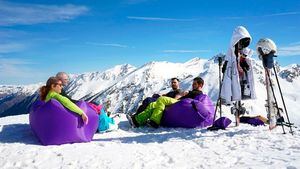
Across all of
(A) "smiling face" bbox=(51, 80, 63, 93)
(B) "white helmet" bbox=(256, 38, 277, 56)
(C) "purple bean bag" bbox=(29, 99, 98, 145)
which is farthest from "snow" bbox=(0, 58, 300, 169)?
(B) "white helmet" bbox=(256, 38, 277, 56)

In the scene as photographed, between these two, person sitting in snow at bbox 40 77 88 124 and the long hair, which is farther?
the long hair

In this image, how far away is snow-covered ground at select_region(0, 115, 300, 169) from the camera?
291 inches

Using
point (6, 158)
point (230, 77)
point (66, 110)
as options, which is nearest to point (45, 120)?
point (66, 110)

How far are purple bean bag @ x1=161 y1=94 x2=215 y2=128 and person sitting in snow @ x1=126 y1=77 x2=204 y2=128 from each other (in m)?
0.29

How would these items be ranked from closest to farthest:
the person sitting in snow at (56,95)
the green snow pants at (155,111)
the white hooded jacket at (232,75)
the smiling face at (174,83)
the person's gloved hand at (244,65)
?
the person sitting in snow at (56,95), the white hooded jacket at (232,75), the person's gloved hand at (244,65), the green snow pants at (155,111), the smiling face at (174,83)

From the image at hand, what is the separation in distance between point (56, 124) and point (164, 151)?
288 cm

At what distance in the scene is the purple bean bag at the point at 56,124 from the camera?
30.6 feet

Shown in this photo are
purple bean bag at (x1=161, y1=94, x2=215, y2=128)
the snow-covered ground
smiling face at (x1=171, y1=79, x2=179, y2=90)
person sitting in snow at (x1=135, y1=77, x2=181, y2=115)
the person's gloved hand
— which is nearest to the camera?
Result: the snow-covered ground

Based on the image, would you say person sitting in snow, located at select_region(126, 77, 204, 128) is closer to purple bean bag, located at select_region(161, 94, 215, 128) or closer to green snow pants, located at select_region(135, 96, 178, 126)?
green snow pants, located at select_region(135, 96, 178, 126)

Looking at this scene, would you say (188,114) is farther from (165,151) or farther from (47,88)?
(47,88)

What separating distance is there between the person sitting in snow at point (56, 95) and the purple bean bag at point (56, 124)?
4.5 inches

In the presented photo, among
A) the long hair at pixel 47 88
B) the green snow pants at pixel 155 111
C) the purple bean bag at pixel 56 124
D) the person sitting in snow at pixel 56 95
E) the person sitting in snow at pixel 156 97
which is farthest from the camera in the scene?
the person sitting in snow at pixel 156 97

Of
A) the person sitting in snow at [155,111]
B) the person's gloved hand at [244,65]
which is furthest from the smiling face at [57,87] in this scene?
the person's gloved hand at [244,65]

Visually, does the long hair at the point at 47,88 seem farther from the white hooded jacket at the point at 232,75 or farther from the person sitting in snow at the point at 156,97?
the white hooded jacket at the point at 232,75
